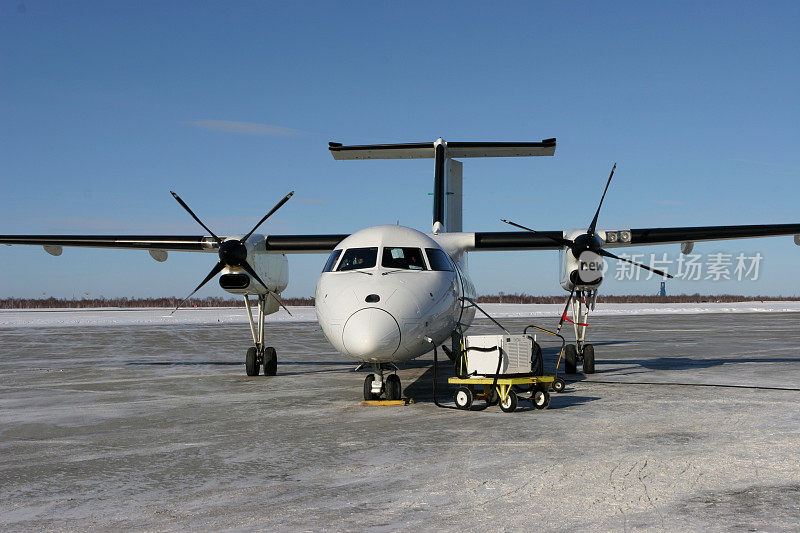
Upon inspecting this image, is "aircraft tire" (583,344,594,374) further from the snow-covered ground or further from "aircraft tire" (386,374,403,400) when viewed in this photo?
the snow-covered ground

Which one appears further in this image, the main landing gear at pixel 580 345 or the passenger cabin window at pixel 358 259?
the main landing gear at pixel 580 345

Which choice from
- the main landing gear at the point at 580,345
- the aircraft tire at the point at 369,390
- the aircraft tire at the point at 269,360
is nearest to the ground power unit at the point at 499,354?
the aircraft tire at the point at 369,390

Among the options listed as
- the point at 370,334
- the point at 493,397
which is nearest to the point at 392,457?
the point at 370,334

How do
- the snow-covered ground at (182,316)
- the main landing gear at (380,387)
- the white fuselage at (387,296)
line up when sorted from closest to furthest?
the white fuselage at (387,296), the main landing gear at (380,387), the snow-covered ground at (182,316)

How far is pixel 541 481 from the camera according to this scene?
18.6ft

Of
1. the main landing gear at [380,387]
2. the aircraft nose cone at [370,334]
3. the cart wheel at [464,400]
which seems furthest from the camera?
the main landing gear at [380,387]

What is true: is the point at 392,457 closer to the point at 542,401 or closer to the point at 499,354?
the point at 499,354

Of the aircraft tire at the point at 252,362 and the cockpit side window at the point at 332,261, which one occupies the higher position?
the cockpit side window at the point at 332,261

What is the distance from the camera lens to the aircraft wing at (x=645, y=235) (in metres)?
15.1

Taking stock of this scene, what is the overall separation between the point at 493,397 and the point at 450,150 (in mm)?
9496

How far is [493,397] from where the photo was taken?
974cm

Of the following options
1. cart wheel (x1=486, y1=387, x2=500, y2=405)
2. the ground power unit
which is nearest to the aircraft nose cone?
the ground power unit

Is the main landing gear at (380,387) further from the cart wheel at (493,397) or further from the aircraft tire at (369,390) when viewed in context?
the cart wheel at (493,397)

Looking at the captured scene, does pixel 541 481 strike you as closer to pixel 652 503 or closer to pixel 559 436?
pixel 652 503
